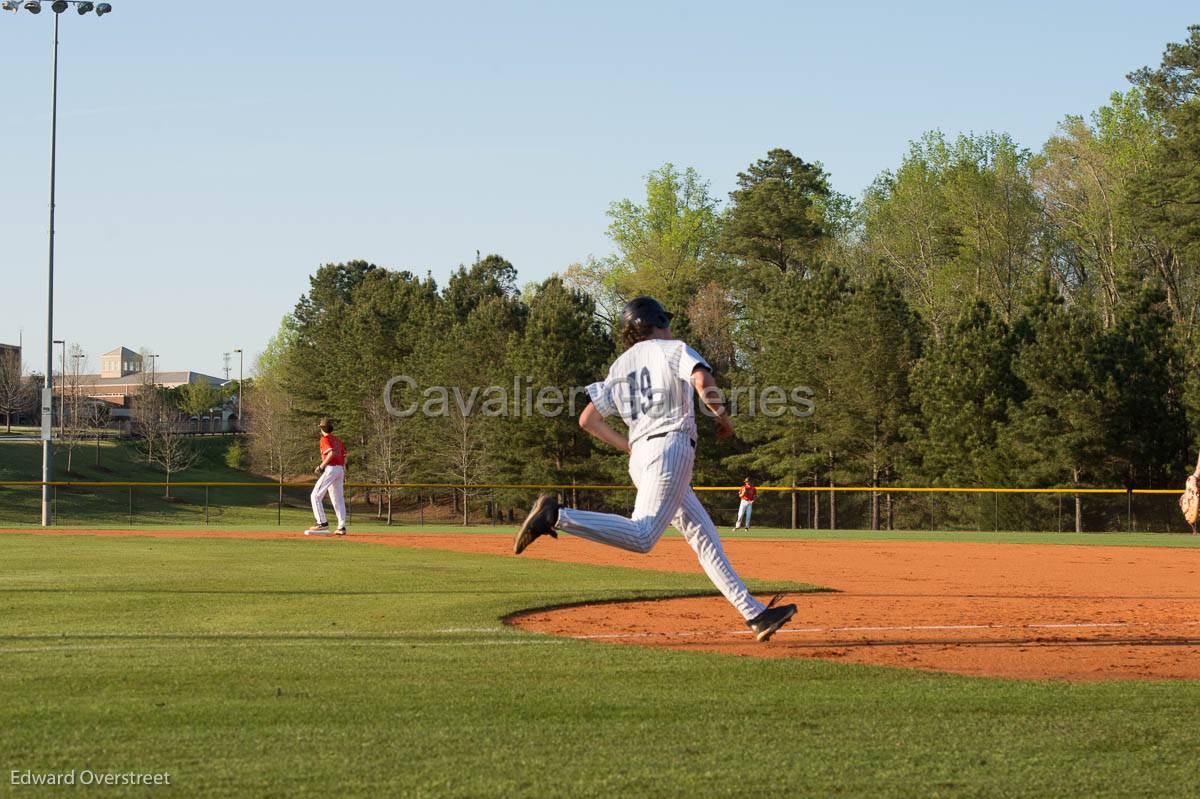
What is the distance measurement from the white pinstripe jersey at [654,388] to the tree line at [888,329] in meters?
31.1

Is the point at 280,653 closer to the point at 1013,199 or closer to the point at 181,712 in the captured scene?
the point at 181,712

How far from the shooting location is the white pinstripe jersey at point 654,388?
6.88 meters

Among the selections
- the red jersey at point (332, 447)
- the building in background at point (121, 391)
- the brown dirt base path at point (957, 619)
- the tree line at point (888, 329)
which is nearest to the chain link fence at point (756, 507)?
the tree line at point (888, 329)

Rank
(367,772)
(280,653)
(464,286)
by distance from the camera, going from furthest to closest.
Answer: (464,286) < (280,653) < (367,772)

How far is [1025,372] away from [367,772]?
1582 inches

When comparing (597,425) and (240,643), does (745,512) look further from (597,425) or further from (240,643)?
(240,643)

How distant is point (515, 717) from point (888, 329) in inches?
1765

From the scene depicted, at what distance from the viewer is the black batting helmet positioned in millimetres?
7297

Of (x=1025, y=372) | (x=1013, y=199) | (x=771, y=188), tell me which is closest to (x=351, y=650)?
(x=1025, y=372)

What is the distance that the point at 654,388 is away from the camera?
695 cm

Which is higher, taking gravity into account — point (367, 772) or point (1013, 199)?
point (1013, 199)

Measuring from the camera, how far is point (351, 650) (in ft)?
23.9

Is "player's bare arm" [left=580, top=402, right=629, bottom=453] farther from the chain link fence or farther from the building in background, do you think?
the building in background

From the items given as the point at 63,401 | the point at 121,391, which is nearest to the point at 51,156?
the point at 63,401
